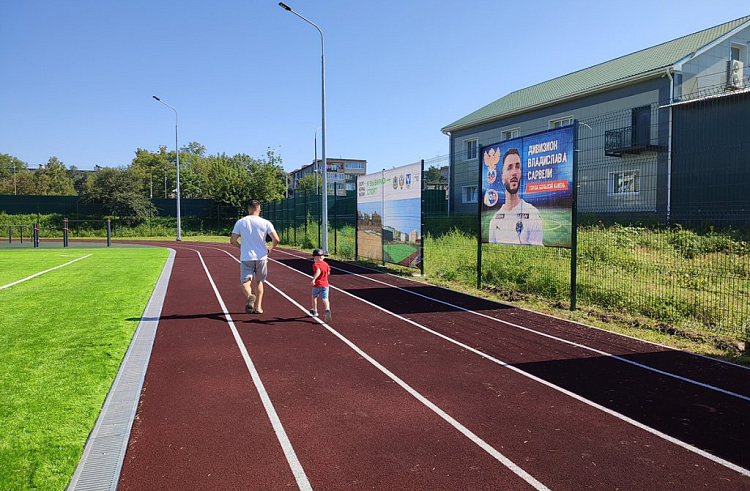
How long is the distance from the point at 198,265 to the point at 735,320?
623 inches

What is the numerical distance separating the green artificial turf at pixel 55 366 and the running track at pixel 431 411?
1.49 ft

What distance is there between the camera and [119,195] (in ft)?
141

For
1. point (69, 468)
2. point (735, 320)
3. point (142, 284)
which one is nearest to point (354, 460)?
point (69, 468)

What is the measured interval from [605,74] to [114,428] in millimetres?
29238

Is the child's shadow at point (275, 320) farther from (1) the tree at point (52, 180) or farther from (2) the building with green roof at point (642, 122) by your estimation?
(1) the tree at point (52, 180)

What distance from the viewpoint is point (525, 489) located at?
3127 mm

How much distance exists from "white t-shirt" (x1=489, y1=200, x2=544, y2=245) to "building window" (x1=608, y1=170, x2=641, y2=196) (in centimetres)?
159

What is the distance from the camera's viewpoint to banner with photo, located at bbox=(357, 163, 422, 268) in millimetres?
14000

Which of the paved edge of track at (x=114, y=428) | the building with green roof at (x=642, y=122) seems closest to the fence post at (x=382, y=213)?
the building with green roof at (x=642, y=122)

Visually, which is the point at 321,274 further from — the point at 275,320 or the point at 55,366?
the point at 55,366

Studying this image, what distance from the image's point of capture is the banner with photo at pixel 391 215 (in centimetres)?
1400

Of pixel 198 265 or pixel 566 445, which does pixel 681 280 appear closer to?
pixel 566 445

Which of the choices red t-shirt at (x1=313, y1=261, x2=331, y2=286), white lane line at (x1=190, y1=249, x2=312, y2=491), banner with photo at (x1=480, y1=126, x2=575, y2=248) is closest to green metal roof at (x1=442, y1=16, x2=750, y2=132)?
banner with photo at (x1=480, y1=126, x2=575, y2=248)

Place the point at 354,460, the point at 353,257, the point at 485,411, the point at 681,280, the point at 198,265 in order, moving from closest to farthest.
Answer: the point at 354,460 → the point at 485,411 → the point at 681,280 → the point at 198,265 → the point at 353,257
